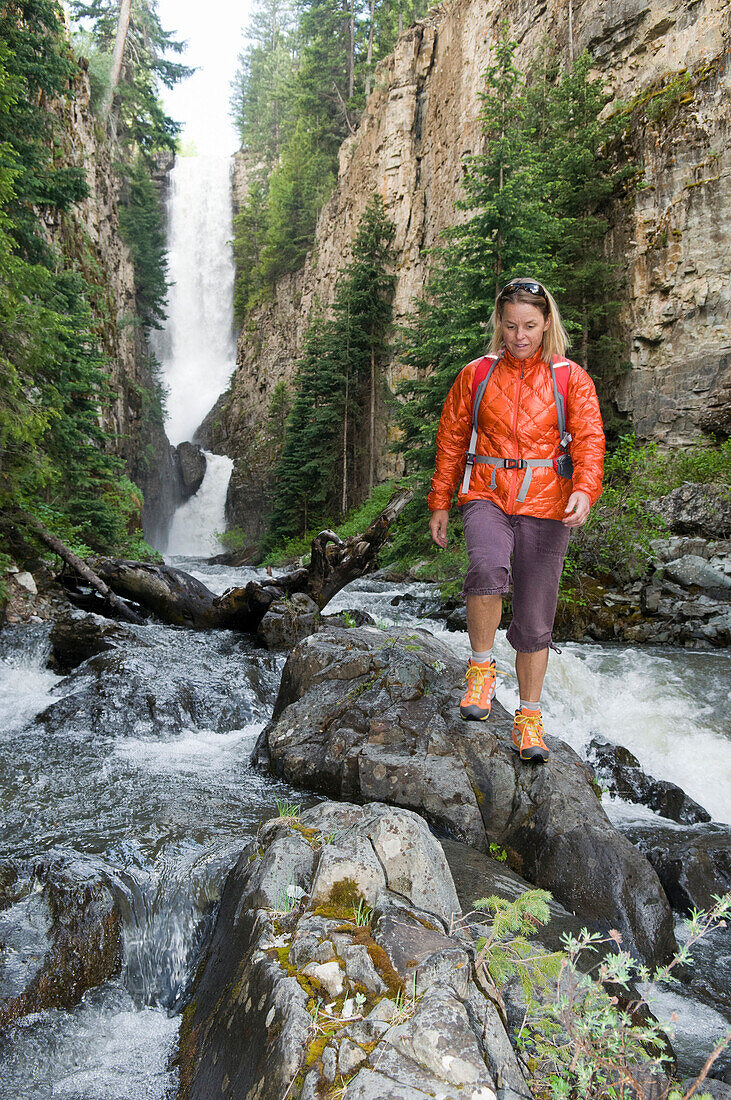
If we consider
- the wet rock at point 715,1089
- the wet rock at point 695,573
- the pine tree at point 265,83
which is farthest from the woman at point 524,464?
the pine tree at point 265,83

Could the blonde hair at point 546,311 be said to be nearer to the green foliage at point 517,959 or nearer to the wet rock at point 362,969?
the green foliage at point 517,959

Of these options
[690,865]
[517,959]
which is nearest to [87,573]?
[690,865]

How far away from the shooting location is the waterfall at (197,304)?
127 ft

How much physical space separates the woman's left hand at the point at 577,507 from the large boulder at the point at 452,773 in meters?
1.66

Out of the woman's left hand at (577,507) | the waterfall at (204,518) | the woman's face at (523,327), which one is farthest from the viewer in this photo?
the waterfall at (204,518)

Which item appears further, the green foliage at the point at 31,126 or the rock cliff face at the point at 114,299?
the rock cliff face at the point at 114,299

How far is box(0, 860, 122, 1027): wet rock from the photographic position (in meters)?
2.58

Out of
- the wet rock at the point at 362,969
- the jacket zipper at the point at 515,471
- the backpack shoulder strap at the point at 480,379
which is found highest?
the backpack shoulder strap at the point at 480,379

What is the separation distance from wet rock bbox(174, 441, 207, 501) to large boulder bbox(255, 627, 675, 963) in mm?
30379

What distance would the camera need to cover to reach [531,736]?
12.0 feet

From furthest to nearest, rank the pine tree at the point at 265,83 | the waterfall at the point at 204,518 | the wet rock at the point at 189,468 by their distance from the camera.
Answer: the pine tree at the point at 265,83, the wet rock at the point at 189,468, the waterfall at the point at 204,518

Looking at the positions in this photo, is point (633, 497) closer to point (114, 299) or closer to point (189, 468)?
point (114, 299)

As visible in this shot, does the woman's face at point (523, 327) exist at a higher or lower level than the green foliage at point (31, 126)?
lower

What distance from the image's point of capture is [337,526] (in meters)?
23.2
